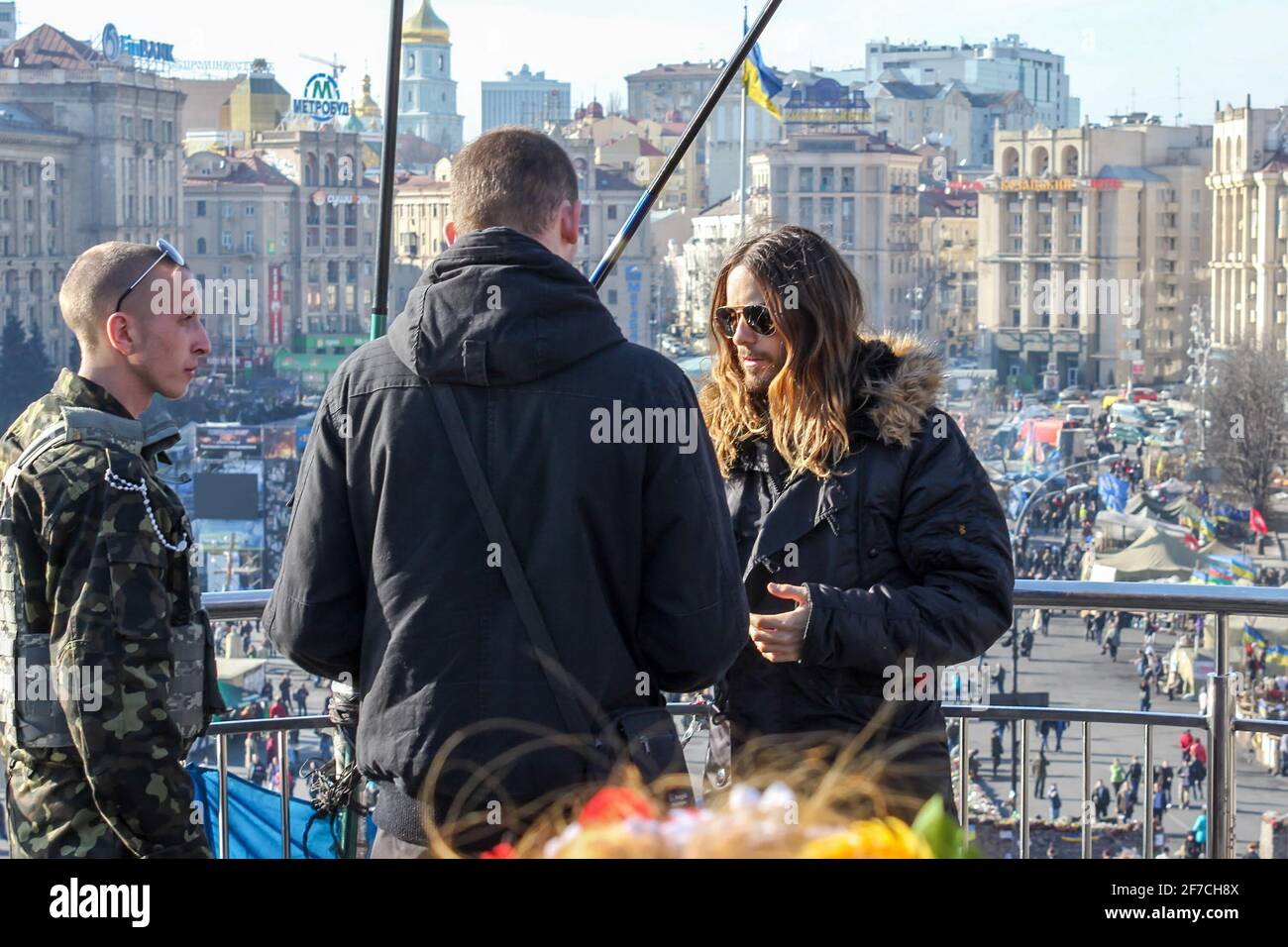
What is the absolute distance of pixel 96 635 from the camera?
1267 mm

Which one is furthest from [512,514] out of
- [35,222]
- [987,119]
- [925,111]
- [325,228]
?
[987,119]

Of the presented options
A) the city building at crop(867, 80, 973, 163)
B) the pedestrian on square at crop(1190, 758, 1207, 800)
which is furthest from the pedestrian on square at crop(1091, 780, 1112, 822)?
the city building at crop(867, 80, 973, 163)

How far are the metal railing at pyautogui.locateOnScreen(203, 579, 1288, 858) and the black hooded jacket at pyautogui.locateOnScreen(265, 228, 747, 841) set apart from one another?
687 mm

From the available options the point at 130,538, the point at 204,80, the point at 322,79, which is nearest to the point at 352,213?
the point at 322,79

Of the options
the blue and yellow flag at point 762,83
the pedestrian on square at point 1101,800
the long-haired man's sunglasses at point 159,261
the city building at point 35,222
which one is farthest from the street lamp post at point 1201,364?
the long-haired man's sunglasses at point 159,261

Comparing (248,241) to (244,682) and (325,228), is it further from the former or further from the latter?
(244,682)

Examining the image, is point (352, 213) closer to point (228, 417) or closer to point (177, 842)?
point (228, 417)

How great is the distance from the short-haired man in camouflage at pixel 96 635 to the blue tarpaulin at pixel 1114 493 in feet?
77.4

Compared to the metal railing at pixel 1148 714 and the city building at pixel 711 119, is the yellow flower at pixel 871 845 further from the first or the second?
the city building at pixel 711 119

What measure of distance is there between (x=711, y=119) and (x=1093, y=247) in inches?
428

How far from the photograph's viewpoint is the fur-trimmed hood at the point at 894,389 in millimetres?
1469

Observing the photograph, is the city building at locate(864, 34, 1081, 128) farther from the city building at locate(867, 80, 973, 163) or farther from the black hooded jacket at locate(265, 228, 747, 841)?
the black hooded jacket at locate(265, 228, 747, 841)

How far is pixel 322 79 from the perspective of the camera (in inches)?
1982

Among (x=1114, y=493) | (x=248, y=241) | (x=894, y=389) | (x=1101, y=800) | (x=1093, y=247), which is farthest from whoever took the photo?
(x=248, y=241)
